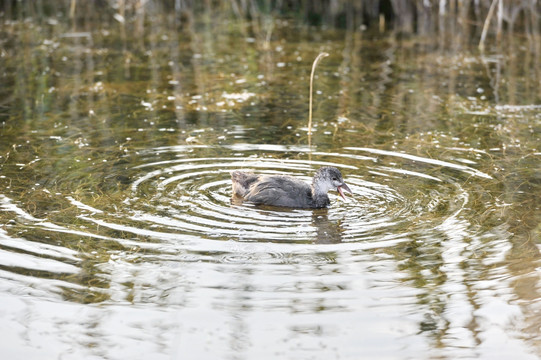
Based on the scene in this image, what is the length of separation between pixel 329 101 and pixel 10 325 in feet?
24.2

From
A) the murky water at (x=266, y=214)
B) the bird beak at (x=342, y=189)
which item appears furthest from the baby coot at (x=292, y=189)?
the murky water at (x=266, y=214)

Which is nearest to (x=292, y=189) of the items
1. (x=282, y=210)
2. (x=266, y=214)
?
(x=282, y=210)

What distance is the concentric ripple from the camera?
719 cm

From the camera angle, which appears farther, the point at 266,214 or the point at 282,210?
the point at 282,210

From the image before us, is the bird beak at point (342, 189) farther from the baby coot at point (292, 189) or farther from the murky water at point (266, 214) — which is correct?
the murky water at point (266, 214)

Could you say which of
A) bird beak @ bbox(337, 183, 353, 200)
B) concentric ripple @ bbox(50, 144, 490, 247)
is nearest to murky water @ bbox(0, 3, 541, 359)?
concentric ripple @ bbox(50, 144, 490, 247)

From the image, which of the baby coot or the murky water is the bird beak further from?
the murky water

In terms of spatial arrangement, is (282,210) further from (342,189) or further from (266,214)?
(342,189)

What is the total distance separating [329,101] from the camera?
1214cm

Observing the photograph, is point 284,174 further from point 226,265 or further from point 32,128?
point 32,128

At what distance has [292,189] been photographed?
8062mm

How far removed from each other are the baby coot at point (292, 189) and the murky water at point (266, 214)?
0.12 metres

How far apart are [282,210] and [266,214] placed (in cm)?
24

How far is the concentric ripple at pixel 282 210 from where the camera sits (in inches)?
283
